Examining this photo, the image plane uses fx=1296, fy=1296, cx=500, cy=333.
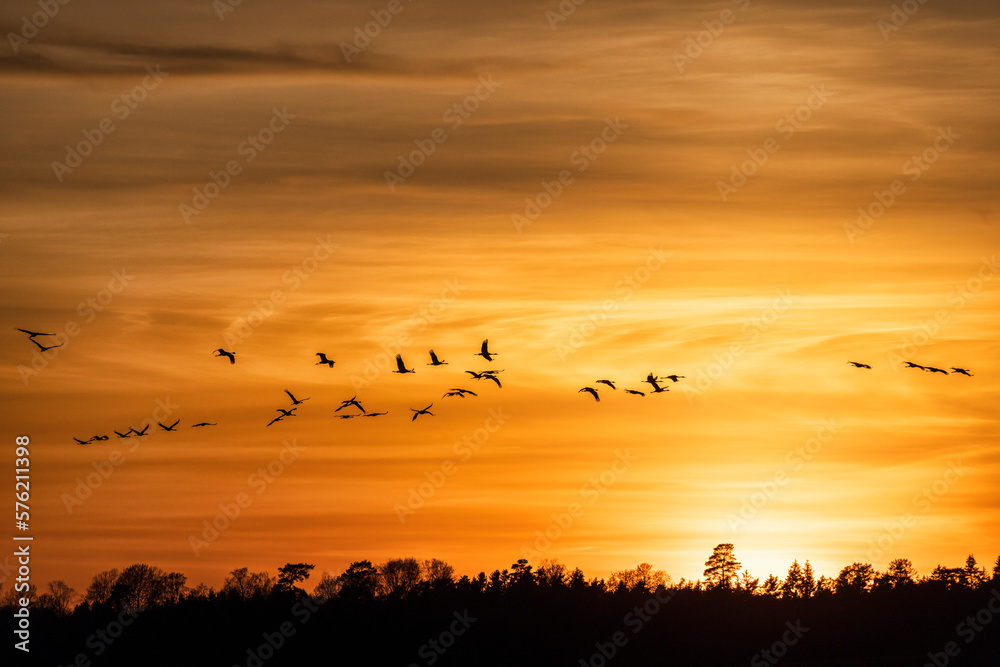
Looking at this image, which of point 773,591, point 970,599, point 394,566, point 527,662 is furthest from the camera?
point 394,566

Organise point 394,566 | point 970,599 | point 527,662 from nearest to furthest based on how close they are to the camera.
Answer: point 527,662
point 970,599
point 394,566

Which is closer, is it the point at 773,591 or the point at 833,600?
the point at 833,600

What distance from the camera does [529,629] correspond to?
133 meters

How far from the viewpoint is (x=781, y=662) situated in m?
137

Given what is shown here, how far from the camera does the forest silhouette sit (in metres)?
130

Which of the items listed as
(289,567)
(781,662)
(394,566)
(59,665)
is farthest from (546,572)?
(59,665)

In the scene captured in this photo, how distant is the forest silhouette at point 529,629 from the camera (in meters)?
130

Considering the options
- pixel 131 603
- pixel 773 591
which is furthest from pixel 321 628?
pixel 773 591

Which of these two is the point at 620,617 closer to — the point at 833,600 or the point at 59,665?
the point at 833,600

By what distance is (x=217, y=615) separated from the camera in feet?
441

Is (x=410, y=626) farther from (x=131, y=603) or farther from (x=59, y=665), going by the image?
(x=131, y=603)

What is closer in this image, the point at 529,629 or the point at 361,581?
the point at 529,629

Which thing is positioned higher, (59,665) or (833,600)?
(833,600)

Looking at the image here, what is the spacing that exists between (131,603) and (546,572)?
191 feet
